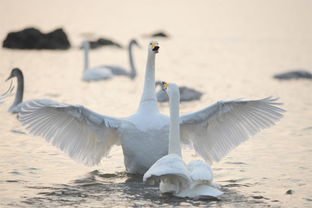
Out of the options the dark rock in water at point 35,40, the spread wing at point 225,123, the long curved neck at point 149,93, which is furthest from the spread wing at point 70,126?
the dark rock in water at point 35,40

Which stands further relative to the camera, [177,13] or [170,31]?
[177,13]

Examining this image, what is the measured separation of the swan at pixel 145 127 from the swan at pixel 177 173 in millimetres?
745

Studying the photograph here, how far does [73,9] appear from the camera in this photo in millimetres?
56750

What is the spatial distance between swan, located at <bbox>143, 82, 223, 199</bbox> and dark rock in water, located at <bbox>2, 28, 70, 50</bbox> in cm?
2389

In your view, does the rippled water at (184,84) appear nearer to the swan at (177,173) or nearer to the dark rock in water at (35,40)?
the swan at (177,173)

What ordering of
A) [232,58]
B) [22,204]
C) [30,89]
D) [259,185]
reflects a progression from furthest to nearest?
[232,58], [30,89], [259,185], [22,204]

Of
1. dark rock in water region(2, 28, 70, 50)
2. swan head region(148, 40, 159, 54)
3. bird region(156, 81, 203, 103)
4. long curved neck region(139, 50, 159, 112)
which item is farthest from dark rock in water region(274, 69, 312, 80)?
dark rock in water region(2, 28, 70, 50)

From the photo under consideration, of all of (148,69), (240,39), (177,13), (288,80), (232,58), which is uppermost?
(177,13)

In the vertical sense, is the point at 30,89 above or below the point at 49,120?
above

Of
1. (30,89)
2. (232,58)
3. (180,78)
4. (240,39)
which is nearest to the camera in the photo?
(30,89)

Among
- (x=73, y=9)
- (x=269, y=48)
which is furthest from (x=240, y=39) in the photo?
(x=73, y=9)

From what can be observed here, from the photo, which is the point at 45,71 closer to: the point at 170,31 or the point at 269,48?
the point at 269,48

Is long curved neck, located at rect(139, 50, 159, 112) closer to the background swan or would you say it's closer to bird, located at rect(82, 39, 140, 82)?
the background swan

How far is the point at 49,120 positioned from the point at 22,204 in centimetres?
158
